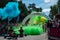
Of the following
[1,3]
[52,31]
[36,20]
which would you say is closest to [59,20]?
[52,31]

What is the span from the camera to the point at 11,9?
4631 cm

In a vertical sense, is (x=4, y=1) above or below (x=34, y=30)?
above

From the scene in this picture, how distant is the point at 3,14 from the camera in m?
47.2

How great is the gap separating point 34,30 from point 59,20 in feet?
39.2

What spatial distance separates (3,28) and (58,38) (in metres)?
13.6

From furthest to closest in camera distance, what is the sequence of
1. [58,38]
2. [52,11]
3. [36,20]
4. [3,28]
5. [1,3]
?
[52,11], [1,3], [36,20], [3,28], [58,38]

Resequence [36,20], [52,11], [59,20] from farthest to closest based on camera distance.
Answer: [52,11] → [36,20] → [59,20]

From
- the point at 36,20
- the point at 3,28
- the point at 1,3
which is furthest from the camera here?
the point at 1,3

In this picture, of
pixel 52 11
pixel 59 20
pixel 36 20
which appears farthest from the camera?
pixel 52 11

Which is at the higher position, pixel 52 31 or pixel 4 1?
pixel 4 1

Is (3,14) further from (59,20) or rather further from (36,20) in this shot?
(59,20)

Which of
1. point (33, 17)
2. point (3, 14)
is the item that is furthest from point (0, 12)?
point (33, 17)

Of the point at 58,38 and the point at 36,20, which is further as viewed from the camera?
the point at 36,20

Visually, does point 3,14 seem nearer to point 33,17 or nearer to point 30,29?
point 33,17
